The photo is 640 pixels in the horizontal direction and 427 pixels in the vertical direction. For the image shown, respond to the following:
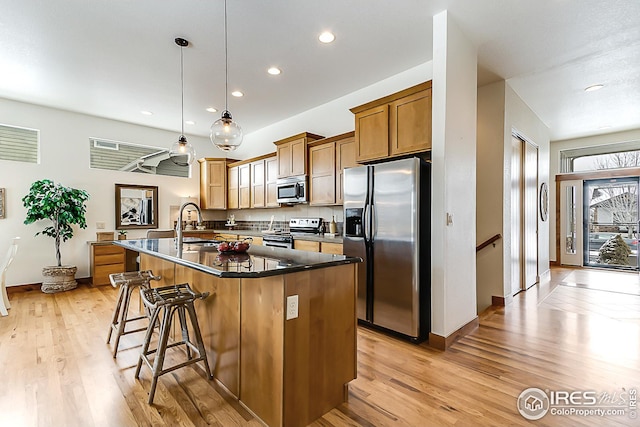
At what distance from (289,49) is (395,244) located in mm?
2415

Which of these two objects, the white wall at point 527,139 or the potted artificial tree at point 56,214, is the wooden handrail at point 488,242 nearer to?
the white wall at point 527,139

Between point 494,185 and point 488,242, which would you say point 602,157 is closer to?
point 494,185

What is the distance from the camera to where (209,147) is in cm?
722

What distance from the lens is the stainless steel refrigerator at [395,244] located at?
9.41 feet

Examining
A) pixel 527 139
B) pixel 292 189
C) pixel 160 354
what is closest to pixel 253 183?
pixel 292 189

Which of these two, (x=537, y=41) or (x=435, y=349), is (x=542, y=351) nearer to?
(x=435, y=349)

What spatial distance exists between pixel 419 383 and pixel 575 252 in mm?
7108

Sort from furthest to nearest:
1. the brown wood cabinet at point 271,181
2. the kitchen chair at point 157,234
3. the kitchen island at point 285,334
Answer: the brown wood cabinet at point 271,181, the kitchen chair at point 157,234, the kitchen island at point 285,334

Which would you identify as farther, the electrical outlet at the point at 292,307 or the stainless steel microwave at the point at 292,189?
the stainless steel microwave at the point at 292,189

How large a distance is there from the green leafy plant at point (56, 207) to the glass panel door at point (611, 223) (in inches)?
402

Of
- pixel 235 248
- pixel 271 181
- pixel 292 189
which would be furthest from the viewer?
pixel 271 181

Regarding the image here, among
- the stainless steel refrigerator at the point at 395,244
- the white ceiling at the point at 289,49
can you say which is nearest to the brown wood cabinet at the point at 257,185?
the white ceiling at the point at 289,49

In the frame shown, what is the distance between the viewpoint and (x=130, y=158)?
603cm

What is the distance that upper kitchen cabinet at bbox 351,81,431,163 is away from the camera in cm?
304
